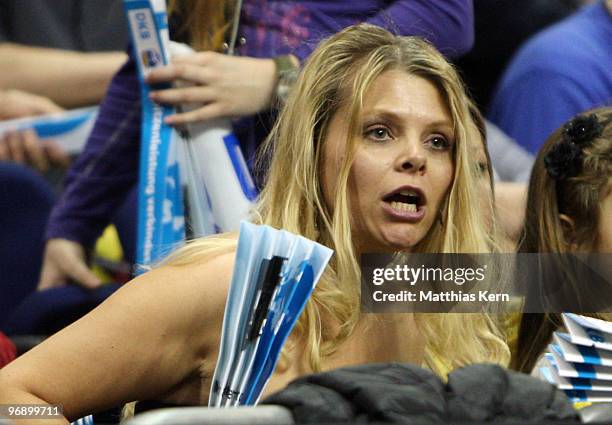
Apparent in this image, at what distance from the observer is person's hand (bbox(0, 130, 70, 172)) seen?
243 cm

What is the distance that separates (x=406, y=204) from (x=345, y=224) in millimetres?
109

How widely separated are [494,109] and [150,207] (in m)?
0.87

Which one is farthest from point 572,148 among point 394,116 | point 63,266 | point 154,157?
point 63,266

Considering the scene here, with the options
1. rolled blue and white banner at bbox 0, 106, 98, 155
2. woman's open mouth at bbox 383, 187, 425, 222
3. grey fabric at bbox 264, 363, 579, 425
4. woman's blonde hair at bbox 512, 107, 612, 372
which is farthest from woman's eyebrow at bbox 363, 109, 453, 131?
rolled blue and white banner at bbox 0, 106, 98, 155

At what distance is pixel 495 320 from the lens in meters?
1.97

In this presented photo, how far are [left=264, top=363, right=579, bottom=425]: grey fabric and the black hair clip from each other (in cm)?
103

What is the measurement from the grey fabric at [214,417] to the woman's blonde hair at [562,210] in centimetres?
106

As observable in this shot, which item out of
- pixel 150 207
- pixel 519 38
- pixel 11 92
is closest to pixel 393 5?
pixel 519 38

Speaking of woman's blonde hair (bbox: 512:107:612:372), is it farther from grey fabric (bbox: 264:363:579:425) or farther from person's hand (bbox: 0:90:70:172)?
person's hand (bbox: 0:90:70:172)

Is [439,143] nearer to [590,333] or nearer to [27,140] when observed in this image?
[590,333]

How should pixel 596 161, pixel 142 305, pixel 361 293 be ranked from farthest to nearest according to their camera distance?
pixel 596 161
pixel 361 293
pixel 142 305

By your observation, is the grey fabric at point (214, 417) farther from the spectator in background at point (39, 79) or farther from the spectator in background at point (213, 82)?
the spectator in background at point (39, 79)

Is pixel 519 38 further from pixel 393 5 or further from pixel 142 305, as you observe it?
pixel 142 305

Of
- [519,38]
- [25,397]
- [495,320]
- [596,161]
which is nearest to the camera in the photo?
[25,397]
